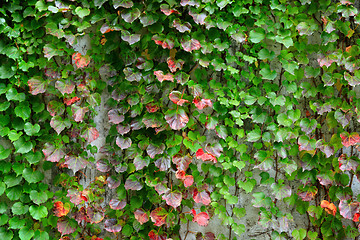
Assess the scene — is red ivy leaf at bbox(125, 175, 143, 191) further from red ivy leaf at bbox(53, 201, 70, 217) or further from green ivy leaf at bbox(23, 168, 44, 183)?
green ivy leaf at bbox(23, 168, 44, 183)

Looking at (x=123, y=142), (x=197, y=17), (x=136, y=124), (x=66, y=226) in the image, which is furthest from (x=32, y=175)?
(x=197, y=17)

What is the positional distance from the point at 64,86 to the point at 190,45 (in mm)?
756

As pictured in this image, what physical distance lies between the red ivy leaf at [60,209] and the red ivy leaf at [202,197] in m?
0.76

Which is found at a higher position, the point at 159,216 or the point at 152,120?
the point at 152,120

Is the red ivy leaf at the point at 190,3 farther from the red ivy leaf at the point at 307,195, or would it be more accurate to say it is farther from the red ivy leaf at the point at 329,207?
the red ivy leaf at the point at 329,207

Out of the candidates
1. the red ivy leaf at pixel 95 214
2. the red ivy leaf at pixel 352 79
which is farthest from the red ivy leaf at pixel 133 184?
the red ivy leaf at pixel 352 79

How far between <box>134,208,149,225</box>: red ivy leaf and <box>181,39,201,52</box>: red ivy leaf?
0.95 meters

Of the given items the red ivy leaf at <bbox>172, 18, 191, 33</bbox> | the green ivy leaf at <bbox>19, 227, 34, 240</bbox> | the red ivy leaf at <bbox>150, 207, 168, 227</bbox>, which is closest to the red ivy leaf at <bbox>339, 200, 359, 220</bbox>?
the red ivy leaf at <bbox>150, 207, 168, 227</bbox>

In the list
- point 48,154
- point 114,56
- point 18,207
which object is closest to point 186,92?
point 114,56

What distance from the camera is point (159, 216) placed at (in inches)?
67.6

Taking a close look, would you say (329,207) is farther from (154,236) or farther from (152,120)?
(152,120)

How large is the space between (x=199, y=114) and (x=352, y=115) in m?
0.89

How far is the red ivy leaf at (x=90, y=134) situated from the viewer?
1729mm

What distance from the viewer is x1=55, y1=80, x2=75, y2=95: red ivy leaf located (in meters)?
1.71
